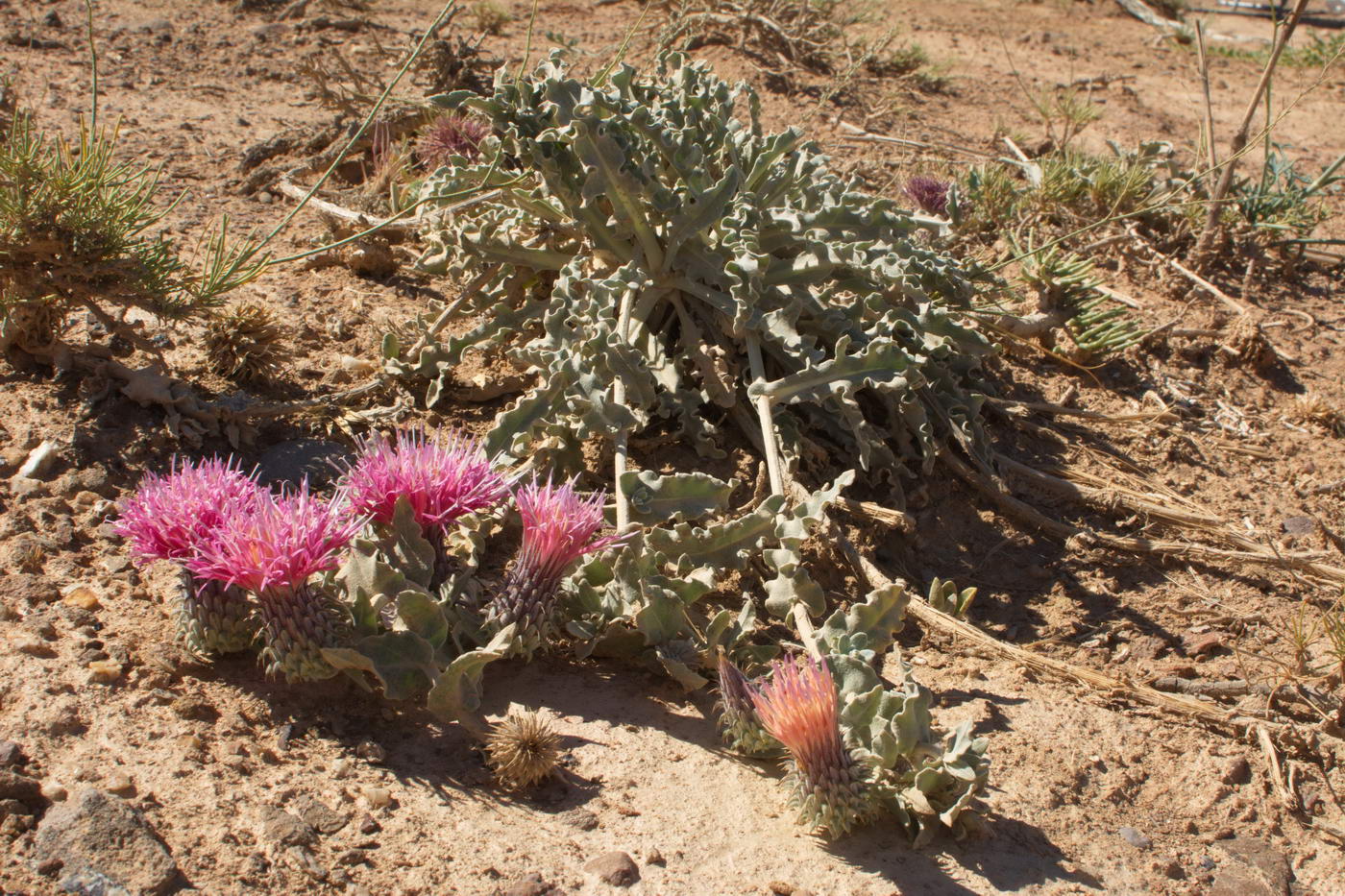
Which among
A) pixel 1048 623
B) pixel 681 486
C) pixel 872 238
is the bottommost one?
pixel 1048 623

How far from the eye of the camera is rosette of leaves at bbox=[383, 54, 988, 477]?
9.87 ft

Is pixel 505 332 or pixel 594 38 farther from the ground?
pixel 594 38

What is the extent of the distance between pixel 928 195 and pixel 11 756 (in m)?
3.74

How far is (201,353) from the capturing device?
335 cm

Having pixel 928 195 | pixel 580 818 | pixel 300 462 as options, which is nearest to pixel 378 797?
pixel 580 818

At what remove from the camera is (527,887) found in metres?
1.96

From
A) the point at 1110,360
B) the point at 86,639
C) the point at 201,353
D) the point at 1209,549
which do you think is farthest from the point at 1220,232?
the point at 86,639

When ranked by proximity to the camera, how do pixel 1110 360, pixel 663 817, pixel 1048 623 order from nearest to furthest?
1. pixel 663 817
2. pixel 1048 623
3. pixel 1110 360

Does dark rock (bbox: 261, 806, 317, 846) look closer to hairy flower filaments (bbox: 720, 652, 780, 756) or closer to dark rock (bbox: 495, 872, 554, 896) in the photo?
dark rock (bbox: 495, 872, 554, 896)

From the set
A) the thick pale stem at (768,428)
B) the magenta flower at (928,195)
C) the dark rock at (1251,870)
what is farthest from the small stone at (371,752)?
the magenta flower at (928,195)

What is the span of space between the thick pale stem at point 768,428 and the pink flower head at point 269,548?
111cm

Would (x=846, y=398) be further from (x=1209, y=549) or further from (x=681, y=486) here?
(x=1209, y=549)

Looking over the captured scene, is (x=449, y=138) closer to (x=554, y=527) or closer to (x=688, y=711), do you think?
(x=554, y=527)

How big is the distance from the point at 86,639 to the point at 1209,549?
2.88 metres
